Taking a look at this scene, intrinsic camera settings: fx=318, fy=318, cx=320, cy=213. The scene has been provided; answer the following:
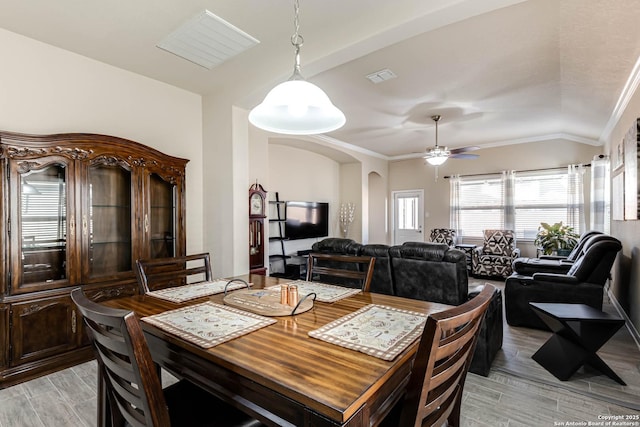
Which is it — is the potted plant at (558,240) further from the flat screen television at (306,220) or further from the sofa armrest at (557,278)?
the flat screen television at (306,220)

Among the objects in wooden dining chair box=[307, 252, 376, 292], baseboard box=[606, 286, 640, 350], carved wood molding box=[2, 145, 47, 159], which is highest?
carved wood molding box=[2, 145, 47, 159]

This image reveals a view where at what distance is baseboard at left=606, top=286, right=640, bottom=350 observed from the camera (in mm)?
3126

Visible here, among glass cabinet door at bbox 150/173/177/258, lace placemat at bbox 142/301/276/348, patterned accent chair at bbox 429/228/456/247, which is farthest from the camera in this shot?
patterned accent chair at bbox 429/228/456/247

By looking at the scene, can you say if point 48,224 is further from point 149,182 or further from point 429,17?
point 429,17

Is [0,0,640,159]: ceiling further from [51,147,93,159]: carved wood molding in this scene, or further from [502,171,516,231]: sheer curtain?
[502,171,516,231]: sheer curtain

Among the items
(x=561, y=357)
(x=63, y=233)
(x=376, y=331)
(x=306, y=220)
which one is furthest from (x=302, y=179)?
(x=376, y=331)

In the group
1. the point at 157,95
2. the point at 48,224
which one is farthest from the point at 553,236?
the point at 48,224

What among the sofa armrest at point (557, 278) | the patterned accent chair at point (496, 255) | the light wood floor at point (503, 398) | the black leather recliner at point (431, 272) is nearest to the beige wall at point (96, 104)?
the light wood floor at point (503, 398)

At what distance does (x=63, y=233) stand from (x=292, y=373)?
272cm

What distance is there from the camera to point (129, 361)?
1005 millimetres

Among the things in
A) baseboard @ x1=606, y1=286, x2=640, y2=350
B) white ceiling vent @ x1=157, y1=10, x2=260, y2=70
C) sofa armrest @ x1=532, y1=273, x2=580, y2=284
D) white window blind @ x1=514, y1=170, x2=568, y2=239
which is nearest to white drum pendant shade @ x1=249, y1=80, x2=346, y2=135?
white ceiling vent @ x1=157, y1=10, x2=260, y2=70

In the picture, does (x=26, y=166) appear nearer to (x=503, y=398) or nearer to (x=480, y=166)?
(x=503, y=398)

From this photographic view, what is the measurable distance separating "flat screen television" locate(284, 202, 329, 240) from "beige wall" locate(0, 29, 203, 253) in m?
2.17

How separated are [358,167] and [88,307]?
22.1 ft
